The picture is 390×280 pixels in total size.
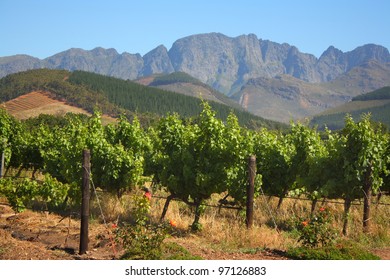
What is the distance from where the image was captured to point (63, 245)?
9.42m

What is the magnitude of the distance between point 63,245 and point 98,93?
15222cm

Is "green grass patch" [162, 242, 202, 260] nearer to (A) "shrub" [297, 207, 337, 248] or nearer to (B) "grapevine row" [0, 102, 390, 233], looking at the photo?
(A) "shrub" [297, 207, 337, 248]

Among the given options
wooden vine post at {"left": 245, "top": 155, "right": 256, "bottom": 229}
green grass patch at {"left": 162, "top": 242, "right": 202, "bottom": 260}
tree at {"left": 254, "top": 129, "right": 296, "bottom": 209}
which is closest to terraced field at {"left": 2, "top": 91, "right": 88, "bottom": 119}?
tree at {"left": 254, "top": 129, "right": 296, "bottom": 209}

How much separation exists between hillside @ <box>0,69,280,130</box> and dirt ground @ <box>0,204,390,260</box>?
11773 cm

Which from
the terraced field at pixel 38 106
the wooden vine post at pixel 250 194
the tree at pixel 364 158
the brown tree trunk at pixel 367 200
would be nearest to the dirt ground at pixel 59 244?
the wooden vine post at pixel 250 194

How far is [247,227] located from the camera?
10656mm

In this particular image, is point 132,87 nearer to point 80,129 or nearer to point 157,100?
point 157,100

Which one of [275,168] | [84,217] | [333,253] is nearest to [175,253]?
[84,217]

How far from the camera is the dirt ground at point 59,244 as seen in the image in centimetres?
827

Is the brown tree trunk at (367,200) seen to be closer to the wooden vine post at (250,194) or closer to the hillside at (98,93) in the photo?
the wooden vine post at (250,194)

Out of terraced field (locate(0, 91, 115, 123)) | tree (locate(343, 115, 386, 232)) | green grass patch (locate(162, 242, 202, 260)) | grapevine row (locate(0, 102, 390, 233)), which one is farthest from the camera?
terraced field (locate(0, 91, 115, 123))

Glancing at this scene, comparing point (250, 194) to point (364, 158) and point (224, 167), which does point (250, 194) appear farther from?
point (364, 158)

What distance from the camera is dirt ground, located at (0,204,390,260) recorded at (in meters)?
8.27
